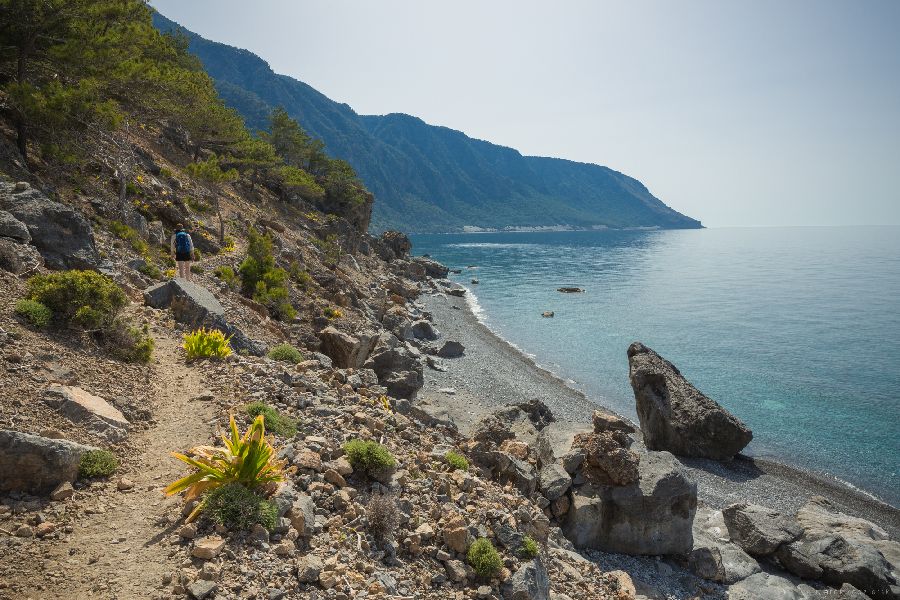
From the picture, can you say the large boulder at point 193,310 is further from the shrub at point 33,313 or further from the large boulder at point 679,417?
the large boulder at point 679,417

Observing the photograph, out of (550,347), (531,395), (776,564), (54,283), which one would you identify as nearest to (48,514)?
(54,283)

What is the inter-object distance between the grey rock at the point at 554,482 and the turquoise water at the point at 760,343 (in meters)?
20.1

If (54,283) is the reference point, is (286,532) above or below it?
below

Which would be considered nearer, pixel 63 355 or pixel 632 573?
pixel 63 355

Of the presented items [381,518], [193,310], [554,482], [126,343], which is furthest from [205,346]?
[554,482]

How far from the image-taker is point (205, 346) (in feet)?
47.5

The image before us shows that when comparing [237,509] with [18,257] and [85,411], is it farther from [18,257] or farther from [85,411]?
[18,257]

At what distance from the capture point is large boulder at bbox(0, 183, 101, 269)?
14672 millimetres

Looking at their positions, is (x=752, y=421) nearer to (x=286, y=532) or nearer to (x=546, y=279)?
(x=286, y=532)

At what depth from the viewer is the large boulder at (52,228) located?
578 inches

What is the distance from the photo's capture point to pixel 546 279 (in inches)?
4065

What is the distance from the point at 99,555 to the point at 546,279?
100 m

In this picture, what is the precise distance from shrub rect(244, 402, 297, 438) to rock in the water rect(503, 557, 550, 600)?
579cm

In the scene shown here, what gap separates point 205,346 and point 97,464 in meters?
6.21
